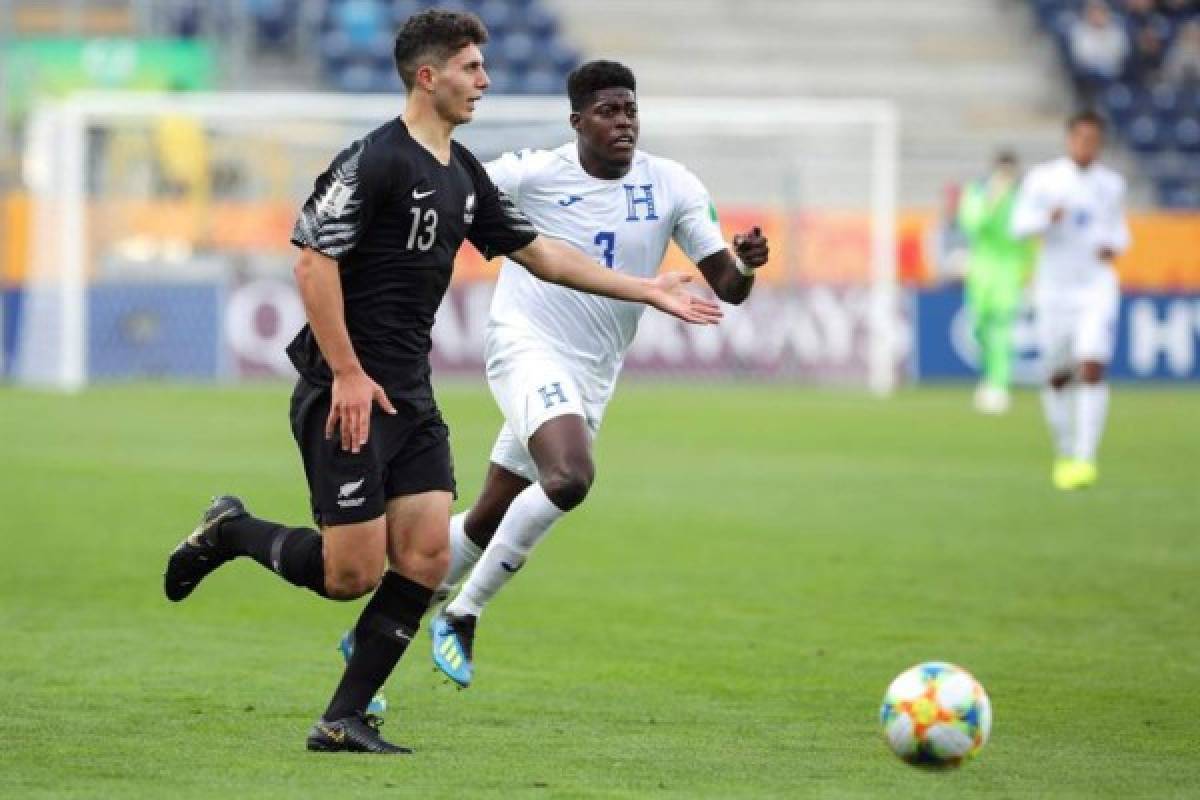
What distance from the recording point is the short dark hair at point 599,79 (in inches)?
384

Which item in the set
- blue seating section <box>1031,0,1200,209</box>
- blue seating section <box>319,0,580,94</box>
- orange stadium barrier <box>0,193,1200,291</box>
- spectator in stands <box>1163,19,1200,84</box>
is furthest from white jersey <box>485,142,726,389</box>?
spectator in stands <box>1163,19,1200,84</box>

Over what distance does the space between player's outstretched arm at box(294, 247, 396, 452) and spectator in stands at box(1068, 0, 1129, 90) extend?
31.4 metres

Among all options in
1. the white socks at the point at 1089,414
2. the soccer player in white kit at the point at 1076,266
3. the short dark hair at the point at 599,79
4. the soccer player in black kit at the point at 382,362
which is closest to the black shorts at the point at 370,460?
the soccer player in black kit at the point at 382,362

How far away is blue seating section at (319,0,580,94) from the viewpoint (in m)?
34.6

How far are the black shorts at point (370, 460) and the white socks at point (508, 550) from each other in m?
1.43

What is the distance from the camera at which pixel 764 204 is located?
32.1 meters

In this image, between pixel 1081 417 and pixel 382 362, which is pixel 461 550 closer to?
pixel 382 362

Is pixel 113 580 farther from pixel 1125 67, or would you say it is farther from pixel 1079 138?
pixel 1125 67

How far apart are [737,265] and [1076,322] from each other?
33.3ft

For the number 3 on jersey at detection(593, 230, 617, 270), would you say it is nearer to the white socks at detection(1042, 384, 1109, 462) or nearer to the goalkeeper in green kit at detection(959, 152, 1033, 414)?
the white socks at detection(1042, 384, 1109, 462)

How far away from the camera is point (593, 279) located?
27.1ft

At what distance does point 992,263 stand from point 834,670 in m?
17.9

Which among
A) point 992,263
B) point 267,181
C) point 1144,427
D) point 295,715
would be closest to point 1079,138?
point 1144,427

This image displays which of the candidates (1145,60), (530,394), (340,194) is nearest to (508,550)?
(530,394)
